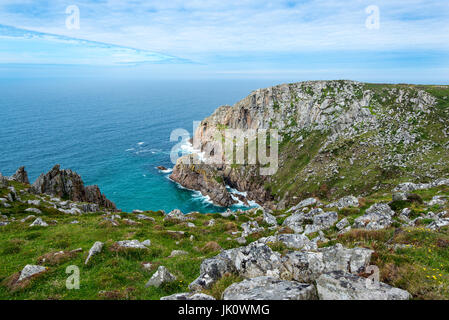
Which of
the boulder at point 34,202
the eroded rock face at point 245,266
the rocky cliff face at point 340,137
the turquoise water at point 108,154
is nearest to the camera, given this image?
the eroded rock face at point 245,266

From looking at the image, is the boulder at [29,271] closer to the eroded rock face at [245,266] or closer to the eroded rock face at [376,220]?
the eroded rock face at [245,266]

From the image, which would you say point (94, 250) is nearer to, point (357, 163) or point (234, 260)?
point (234, 260)

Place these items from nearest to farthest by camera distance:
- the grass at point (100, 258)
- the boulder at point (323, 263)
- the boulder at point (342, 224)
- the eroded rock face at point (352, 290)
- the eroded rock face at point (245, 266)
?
the eroded rock face at point (352, 290) → the boulder at point (323, 263) → the eroded rock face at point (245, 266) → the grass at point (100, 258) → the boulder at point (342, 224)

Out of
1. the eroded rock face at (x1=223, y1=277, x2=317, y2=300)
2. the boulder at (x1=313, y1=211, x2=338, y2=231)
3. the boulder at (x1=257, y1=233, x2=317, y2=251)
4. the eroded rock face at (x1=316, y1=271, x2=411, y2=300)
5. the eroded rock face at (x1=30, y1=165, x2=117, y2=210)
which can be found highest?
the eroded rock face at (x1=316, y1=271, x2=411, y2=300)

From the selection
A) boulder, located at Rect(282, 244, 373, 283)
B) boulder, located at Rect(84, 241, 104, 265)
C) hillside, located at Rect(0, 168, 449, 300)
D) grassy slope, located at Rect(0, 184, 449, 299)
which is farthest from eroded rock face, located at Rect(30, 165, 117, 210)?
boulder, located at Rect(282, 244, 373, 283)

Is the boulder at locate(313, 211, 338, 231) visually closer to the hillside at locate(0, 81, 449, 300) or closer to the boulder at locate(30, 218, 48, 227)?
the hillside at locate(0, 81, 449, 300)

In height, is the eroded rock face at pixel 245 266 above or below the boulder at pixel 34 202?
above

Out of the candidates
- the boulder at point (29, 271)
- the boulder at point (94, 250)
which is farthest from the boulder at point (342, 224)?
the boulder at point (29, 271)
